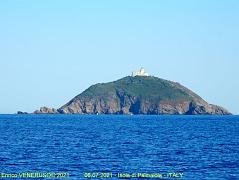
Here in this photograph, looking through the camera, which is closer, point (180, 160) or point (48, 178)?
point (48, 178)

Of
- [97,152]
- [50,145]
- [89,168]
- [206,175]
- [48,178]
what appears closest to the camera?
[48,178]

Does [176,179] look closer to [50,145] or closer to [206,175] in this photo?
[206,175]

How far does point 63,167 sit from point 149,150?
22.9m

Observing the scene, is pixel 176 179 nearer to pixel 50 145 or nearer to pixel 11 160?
pixel 11 160

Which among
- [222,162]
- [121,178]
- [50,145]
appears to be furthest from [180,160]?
[50,145]

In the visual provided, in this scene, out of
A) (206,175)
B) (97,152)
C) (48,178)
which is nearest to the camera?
(48,178)

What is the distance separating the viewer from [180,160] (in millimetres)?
63312

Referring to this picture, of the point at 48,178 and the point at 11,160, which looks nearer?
the point at 48,178

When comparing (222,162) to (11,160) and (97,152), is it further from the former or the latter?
(11,160)

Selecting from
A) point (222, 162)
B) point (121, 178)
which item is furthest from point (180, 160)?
point (121, 178)

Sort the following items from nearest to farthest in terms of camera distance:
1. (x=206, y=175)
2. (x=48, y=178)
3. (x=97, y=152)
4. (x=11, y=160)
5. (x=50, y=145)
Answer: (x=48, y=178), (x=206, y=175), (x=11, y=160), (x=97, y=152), (x=50, y=145)

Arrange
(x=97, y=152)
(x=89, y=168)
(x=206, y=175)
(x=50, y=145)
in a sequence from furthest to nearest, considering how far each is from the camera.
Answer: (x=50, y=145) → (x=97, y=152) → (x=89, y=168) → (x=206, y=175)

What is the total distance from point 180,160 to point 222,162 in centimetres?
479

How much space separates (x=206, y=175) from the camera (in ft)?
169
